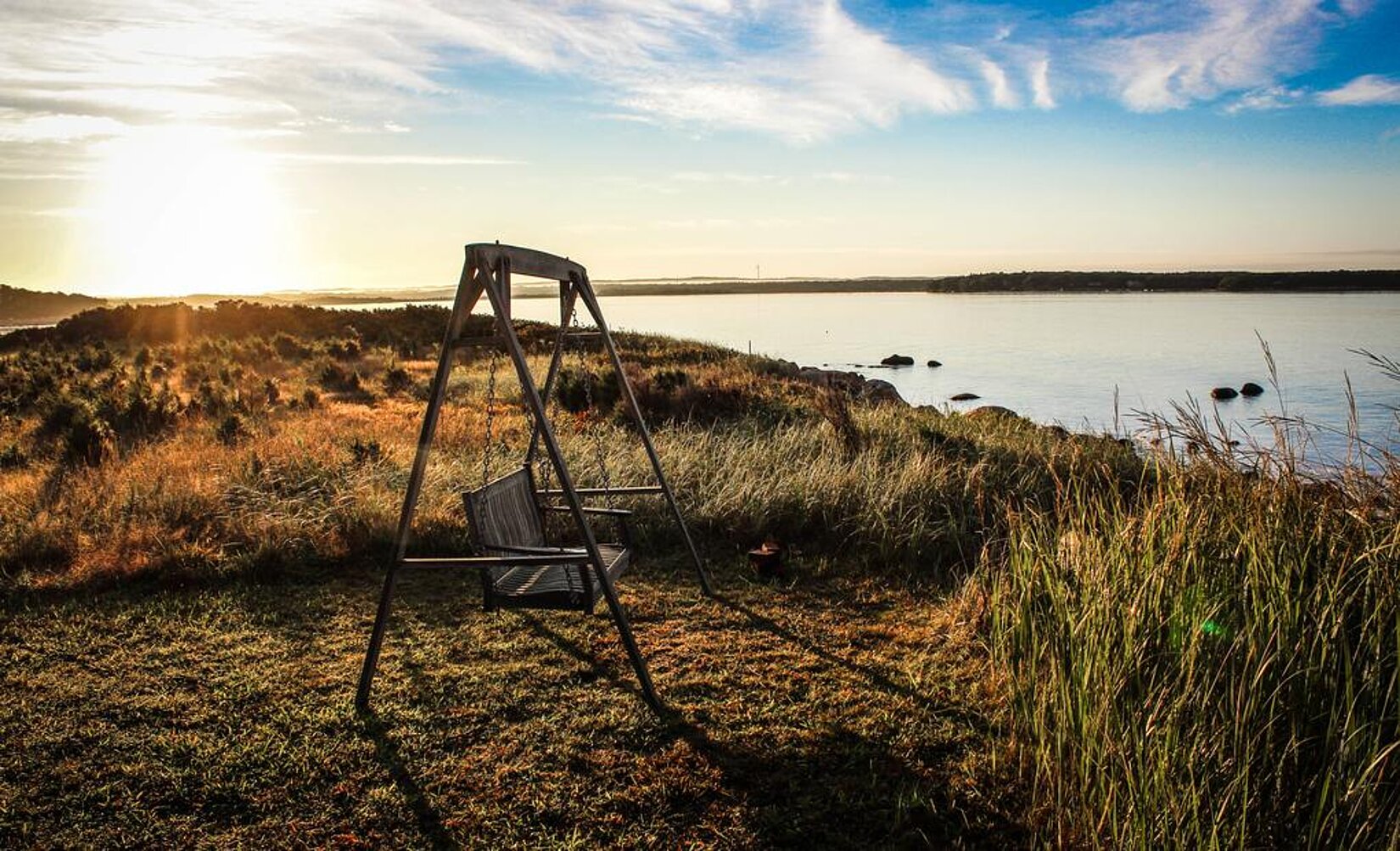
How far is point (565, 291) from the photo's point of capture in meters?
4.99

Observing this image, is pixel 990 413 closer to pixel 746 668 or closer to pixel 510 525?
pixel 746 668

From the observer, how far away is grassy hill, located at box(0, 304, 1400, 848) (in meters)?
2.68

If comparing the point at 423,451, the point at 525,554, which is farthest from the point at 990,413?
the point at 423,451

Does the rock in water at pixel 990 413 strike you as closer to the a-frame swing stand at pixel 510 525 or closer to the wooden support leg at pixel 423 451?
the a-frame swing stand at pixel 510 525

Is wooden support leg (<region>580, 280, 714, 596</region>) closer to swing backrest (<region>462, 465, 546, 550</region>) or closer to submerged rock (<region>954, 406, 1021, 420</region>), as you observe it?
swing backrest (<region>462, 465, 546, 550</region>)

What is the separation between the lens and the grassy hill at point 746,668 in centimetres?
268

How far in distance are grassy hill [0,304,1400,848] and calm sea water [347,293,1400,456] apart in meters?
1.74

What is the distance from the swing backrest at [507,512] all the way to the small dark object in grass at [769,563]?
5.93 feet

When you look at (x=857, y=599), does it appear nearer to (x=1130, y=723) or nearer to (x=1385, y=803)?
(x=1130, y=723)

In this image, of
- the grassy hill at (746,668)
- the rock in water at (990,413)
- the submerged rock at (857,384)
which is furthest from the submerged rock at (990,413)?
the grassy hill at (746,668)

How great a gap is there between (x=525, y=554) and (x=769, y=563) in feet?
8.50

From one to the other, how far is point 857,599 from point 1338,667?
345 centimetres

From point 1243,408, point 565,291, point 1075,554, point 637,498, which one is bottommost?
point 1243,408

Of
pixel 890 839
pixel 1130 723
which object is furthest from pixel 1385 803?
pixel 890 839
